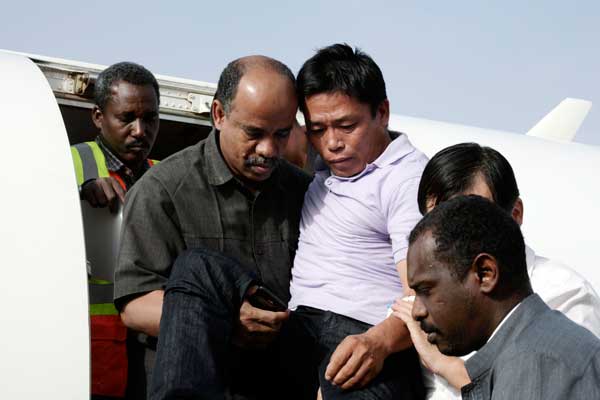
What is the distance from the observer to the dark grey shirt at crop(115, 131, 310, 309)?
305 centimetres

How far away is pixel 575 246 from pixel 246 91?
209cm

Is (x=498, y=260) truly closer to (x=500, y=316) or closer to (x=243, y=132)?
(x=500, y=316)

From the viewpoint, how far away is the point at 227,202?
326 centimetres

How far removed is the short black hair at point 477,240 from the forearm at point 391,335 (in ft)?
2.40

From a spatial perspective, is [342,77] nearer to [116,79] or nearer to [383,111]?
[383,111]

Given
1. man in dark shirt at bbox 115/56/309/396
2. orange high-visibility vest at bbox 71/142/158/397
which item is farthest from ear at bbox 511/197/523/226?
orange high-visibility vest at bbox 71/142/158/397

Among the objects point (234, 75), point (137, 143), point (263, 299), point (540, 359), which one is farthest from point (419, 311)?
point (137, 143)

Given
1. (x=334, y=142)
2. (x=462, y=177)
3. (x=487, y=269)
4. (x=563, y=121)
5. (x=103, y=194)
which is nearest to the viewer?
(x=487, y=269)

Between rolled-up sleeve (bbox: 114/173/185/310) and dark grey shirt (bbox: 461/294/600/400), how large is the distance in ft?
4.64

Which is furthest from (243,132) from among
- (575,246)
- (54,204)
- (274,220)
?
(575,246)

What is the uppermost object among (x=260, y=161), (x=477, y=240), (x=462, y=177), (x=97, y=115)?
(x=477, y=240)

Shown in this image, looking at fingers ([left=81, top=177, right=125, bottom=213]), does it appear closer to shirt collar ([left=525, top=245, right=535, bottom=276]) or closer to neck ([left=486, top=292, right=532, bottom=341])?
shirt collar ([left=525, top=245, right=535, bottom=276])

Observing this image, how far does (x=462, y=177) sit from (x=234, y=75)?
3.22ft

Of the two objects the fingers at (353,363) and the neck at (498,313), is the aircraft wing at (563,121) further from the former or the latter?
the neck at (498,313)
